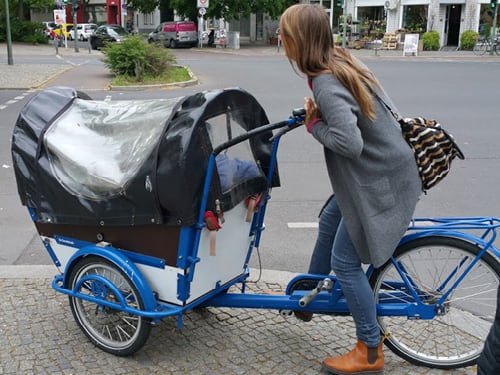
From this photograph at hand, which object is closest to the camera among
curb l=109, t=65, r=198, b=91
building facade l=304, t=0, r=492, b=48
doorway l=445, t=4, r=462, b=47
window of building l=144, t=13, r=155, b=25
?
curb l=109, t=65, r=198, b=91

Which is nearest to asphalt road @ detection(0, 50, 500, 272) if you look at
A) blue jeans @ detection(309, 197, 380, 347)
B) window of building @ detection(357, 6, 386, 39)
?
blue jeans @ detection(309, 197, 380, 347)

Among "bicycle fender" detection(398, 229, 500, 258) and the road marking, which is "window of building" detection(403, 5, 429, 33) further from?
"bicycle fender" detection(398, 229, 500, 258)

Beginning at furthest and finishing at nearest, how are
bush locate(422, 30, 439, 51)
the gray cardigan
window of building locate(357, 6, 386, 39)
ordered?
window of building locate(357, 6, 386, 39), bush locate(422, 30, 439, 51), the gray cardigan

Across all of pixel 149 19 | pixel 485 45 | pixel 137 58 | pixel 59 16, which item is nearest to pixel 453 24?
pixel 485 45

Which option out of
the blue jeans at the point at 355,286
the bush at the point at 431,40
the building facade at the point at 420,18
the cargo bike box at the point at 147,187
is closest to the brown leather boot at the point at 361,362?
the blue jeans at the point at 355,286

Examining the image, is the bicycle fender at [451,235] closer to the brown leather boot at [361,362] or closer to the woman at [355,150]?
the woman at [355,150]

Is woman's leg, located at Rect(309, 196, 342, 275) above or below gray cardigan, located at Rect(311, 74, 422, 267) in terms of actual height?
below

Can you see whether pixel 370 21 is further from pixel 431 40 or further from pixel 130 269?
pixel 130 269

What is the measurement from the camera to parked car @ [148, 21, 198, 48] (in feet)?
125

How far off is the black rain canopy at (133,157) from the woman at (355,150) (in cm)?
54

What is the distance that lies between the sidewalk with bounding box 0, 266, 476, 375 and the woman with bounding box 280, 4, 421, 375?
564 mm

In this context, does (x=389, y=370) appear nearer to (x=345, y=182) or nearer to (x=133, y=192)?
(x=345, y=182)

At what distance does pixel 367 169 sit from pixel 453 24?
127 ft

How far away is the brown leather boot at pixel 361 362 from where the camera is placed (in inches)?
118
